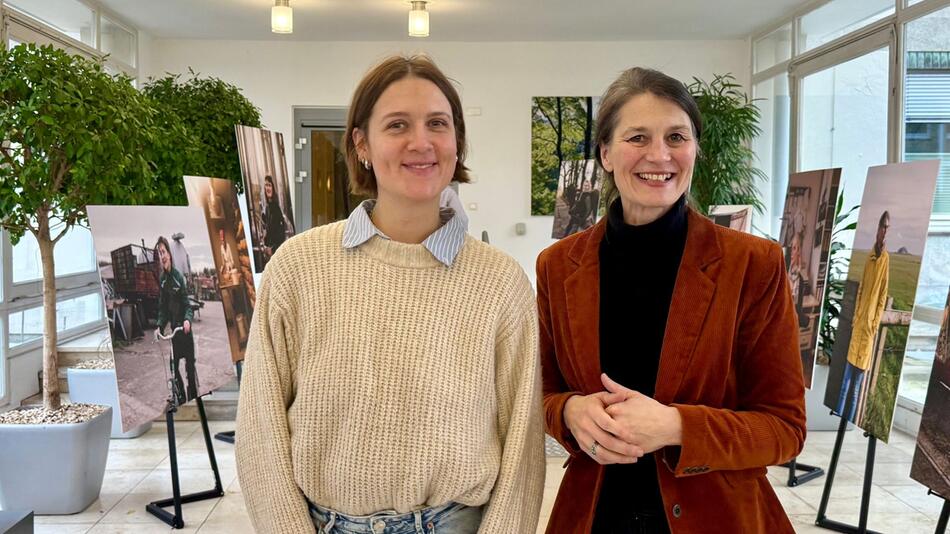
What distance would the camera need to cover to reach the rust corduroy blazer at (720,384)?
1322mm

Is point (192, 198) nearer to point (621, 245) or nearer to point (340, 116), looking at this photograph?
point (621, 245)

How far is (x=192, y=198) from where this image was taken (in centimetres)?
414

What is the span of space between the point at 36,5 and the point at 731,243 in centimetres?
626

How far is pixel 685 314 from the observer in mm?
1383

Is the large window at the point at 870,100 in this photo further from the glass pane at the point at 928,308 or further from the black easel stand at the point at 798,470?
the black easel stand at the point at 798,470

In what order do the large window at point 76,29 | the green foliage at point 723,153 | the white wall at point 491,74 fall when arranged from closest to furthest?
the large window at point 76,29
the green foliage at point 723,153
the white wall at point 491,74

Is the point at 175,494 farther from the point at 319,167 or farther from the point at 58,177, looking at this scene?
the point at 319,167

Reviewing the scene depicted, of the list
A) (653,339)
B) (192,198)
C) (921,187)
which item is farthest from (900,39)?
(653,339)

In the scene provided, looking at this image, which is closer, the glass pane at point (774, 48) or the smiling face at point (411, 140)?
the smiling face at point (411, 140)

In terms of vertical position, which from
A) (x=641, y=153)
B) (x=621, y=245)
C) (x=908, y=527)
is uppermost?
(x=641, y=153)

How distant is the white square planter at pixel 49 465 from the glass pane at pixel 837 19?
5980 millimetres

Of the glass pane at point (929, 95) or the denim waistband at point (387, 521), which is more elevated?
the glass pane at point (929, 95)

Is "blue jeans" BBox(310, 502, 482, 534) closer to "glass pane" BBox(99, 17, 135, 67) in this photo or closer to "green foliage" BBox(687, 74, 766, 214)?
"green foliage" BBox(687, 74, 766, 214)

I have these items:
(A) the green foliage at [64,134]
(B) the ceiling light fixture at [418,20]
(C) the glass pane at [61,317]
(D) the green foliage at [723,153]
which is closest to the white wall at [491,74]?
(D) the green foliage at [723,153]
